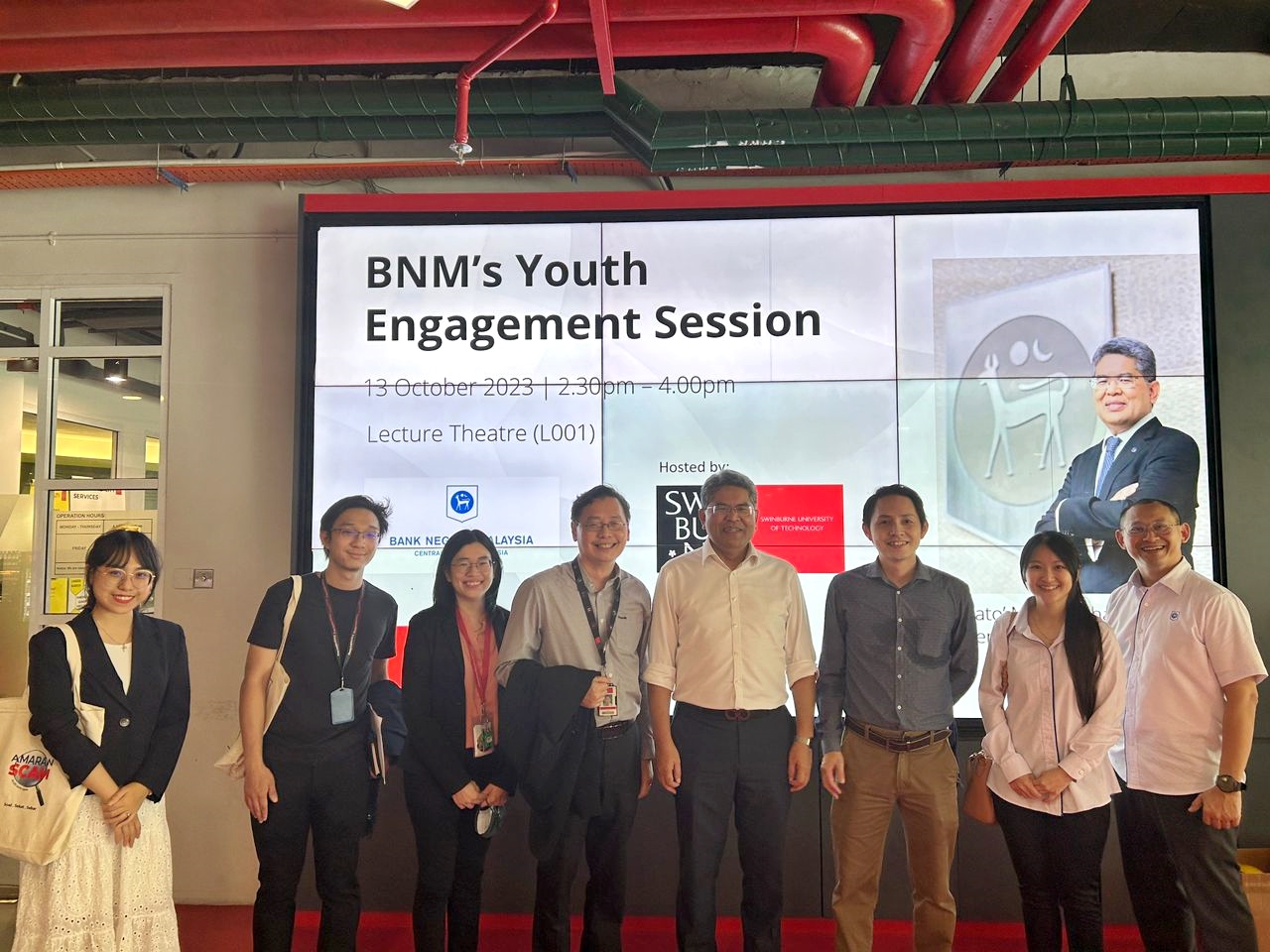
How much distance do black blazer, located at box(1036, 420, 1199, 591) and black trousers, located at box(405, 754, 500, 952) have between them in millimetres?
2777

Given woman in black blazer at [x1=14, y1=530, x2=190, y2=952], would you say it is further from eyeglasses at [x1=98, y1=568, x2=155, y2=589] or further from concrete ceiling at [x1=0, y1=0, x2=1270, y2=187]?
concrete ceiling at [x1=0, y1=0, x2=1270, y2=187]

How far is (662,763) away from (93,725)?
184cm

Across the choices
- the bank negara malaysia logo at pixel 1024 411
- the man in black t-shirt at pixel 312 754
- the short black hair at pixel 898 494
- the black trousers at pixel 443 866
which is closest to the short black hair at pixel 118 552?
the man in black t-shirt at pixel 312 754

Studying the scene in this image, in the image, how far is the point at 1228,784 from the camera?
9.73 ft

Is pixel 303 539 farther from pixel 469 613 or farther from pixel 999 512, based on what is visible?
pixel 999 512

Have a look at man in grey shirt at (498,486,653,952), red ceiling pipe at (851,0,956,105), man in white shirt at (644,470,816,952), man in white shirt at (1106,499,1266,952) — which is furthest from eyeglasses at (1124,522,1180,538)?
red ceiling pipe at (851,0,956,105)

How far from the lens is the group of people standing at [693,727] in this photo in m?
2.98

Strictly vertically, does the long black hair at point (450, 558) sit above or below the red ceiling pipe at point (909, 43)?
below

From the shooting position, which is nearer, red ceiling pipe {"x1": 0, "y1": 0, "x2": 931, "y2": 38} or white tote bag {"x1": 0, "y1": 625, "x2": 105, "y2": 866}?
white tote bag {"x1": 0, "y1": 625, "x2": 105, "y2": 866}

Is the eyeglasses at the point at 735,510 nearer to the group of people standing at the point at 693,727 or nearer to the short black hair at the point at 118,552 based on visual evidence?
the group of people standing at the point at 693,727

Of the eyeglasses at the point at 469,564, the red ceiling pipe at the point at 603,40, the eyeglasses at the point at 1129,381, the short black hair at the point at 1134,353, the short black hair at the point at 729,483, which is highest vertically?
the red ceiling pipe at the point at 603,40

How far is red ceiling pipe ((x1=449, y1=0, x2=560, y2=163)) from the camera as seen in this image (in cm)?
327

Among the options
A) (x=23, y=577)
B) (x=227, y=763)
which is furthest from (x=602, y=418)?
(x=23, y=577)

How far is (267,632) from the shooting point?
316cm
